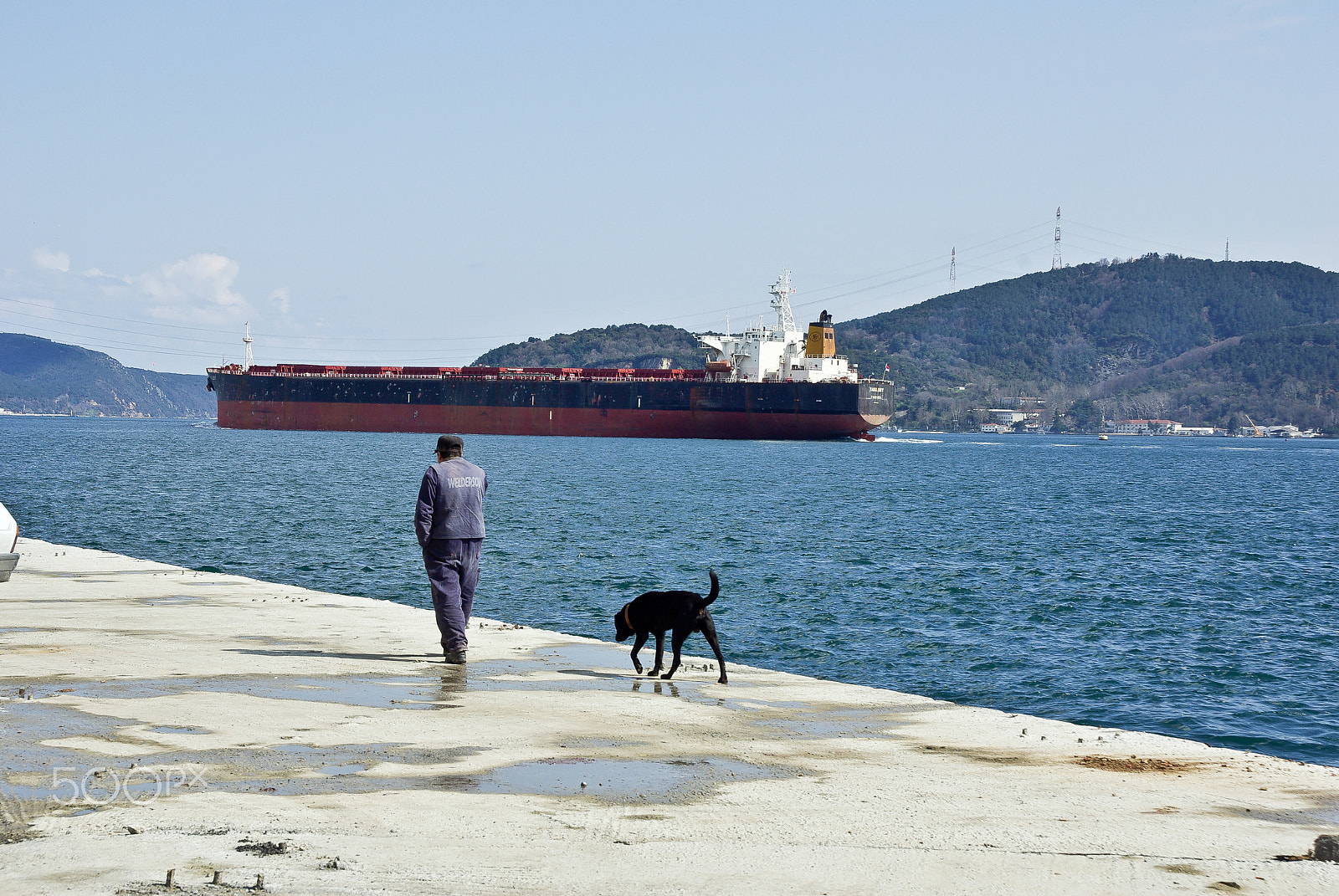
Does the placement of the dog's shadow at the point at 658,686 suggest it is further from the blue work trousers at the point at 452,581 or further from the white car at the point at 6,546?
the white car at the point at 6,546

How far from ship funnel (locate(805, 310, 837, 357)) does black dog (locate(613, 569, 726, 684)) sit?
74772mm

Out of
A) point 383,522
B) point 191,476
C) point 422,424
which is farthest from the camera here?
point 422,424

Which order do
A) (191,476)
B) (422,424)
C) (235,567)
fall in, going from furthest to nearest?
(422,424), (191,476), (235,567)

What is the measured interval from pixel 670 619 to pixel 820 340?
75.4 m

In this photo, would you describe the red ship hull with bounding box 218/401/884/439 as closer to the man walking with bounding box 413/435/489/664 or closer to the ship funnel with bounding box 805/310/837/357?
the ship funnel with bounding box 805/310/837/357

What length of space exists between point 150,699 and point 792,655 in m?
7.48

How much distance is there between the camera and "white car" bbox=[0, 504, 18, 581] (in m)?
11.3

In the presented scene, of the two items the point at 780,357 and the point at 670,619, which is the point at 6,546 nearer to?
the point at 670,619

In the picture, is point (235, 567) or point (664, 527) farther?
point (664, 527)

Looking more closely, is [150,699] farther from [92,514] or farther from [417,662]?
[92,514]

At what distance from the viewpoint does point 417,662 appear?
355 inches

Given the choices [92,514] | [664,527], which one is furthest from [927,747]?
[92,514]

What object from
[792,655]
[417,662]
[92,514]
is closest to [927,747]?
[417,662]

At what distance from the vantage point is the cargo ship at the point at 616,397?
8100 centimetres
